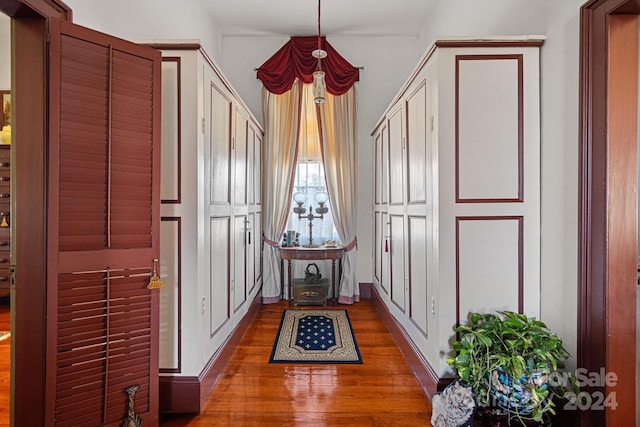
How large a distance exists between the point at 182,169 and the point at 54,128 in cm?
62

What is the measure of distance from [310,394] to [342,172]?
8.95 feet

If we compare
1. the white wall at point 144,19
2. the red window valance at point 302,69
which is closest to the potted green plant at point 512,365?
the white wall at point 144,19

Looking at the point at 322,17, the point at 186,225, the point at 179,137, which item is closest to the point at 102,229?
the point at 186,225

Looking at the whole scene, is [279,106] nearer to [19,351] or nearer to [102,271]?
[102,271]

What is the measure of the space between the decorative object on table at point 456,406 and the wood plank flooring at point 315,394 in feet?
0.65

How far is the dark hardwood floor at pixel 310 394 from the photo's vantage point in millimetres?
1952

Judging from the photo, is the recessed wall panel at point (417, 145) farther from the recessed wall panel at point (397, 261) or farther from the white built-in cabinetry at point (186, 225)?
the white built-in cabinetry at point (186, 225)

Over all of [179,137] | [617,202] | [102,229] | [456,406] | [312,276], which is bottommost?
[456,406]

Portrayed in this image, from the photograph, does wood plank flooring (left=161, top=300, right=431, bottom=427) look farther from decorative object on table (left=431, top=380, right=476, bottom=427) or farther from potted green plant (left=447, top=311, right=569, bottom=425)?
potted green plant (left=447, top=311, right=569, bottom=425)

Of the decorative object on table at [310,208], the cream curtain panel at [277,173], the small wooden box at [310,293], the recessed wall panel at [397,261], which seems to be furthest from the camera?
the decorative object on table at [310,208]

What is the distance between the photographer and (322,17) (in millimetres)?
4062

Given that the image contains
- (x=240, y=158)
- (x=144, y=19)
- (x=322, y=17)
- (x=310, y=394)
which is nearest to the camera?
(x=310, y=394)

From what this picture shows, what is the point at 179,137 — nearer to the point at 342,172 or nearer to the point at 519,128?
the point at 519,128

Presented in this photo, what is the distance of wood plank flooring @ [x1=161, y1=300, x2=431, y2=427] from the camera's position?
195cm
